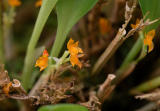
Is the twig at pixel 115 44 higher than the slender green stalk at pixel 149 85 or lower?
higher

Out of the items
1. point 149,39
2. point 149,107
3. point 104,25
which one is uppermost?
point 104,25

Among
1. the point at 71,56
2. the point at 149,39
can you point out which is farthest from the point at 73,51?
the point at 149,39

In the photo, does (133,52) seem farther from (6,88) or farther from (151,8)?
(6,88)

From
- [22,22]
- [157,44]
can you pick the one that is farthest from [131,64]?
[22,22]

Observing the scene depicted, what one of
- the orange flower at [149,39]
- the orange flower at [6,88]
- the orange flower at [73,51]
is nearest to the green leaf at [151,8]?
the orange flower at [149,39]

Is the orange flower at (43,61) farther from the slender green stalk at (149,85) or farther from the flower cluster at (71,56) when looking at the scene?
the slender green stalk at (149,85)

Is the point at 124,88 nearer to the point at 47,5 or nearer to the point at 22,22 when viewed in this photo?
the point at 47,5

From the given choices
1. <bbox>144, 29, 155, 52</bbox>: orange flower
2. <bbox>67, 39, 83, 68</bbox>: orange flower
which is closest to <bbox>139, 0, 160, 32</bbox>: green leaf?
<bbox>144, 29, 155, 52</bbox>: orange flower

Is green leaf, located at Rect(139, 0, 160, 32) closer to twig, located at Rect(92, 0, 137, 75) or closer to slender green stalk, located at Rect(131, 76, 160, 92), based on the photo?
twig, located at Rect(92, 0, 137, 75)
